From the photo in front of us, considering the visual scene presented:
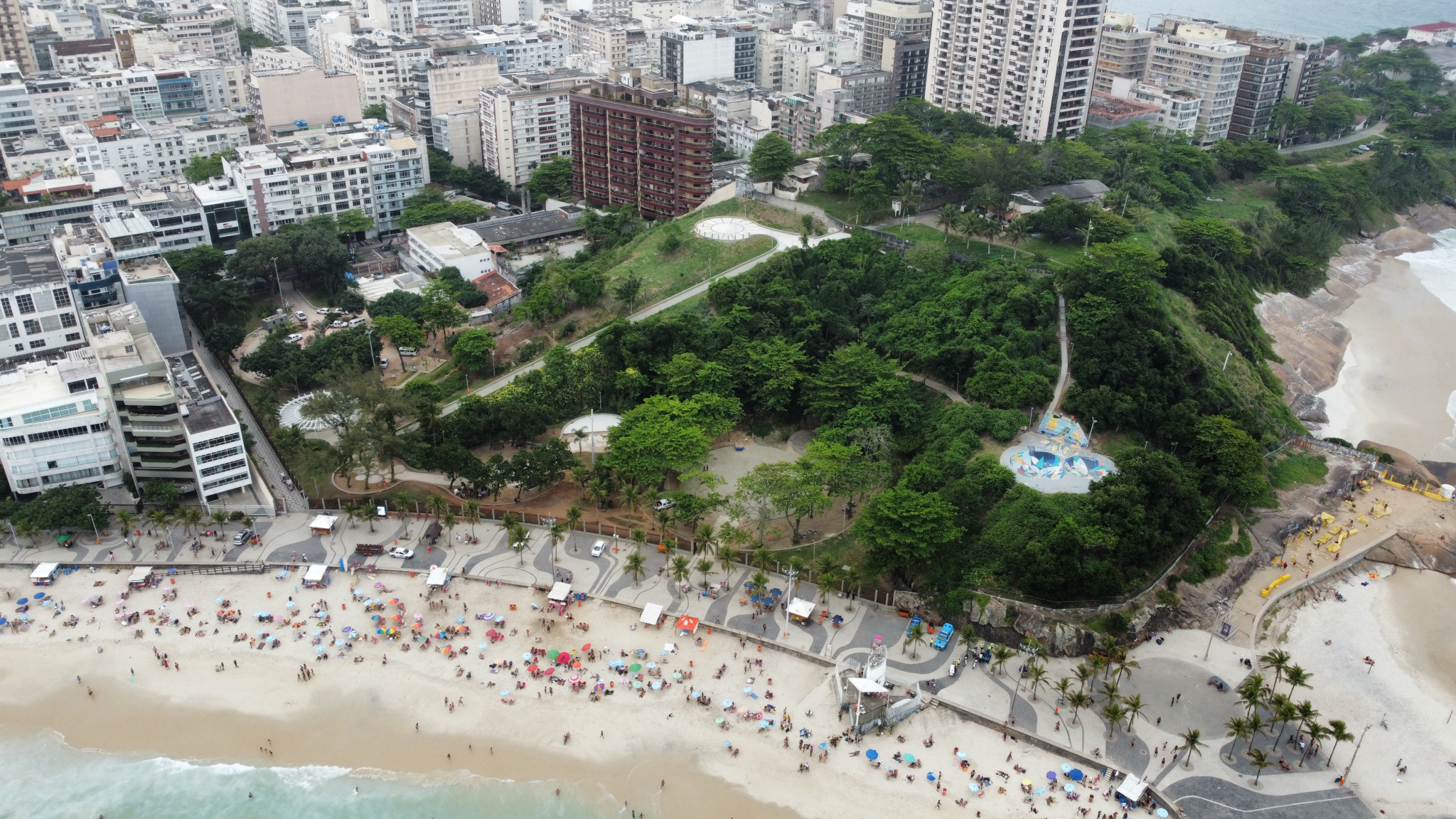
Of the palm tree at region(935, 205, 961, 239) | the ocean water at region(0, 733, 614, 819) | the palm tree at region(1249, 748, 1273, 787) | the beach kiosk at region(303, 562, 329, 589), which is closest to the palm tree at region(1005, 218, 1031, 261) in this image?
the palm tree at region(935, 205, 961, 239)

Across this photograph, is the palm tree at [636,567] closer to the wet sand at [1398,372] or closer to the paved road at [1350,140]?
the wet sand at [1398,372]

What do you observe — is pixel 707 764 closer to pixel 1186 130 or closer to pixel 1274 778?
pixel 1274 778

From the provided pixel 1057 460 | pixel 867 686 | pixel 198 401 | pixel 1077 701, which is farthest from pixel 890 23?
pixel 1077 701

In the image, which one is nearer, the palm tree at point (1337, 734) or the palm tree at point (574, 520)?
the palm tree at point (1337, 734)

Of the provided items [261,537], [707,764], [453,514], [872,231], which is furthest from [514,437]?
[872,231]

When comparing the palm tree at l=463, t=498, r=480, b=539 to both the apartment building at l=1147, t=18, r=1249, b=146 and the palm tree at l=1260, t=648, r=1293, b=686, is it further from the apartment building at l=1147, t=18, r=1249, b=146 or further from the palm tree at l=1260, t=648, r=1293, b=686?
the apartment building at l=1147, t=18, r=1249, b=146

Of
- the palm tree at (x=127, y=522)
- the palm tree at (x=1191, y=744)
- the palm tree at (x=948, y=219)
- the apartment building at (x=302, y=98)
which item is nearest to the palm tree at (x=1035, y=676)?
the palm tree at (x=1191, y=744)

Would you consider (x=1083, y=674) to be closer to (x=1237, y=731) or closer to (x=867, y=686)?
(x=1237, y=731)
